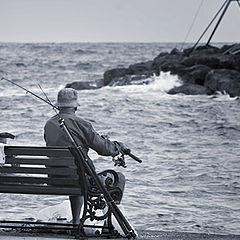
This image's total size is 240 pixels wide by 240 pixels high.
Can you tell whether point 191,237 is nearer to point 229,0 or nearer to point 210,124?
point 210,124

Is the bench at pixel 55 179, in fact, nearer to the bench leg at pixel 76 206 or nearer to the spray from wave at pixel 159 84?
the bench leg at pixel 76 206

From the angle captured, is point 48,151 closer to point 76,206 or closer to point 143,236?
point 76,206

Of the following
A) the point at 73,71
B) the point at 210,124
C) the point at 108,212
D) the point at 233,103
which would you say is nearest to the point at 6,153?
→ the point at 108,212

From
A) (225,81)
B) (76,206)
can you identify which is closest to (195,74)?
(225,81)

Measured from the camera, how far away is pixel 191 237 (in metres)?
6.28

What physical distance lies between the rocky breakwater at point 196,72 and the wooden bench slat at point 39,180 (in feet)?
79.0

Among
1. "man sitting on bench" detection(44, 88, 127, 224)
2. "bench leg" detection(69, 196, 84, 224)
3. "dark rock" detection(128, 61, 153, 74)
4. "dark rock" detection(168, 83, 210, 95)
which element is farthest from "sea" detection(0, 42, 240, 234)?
"dark rock" detection(128, 61, 153, 74)

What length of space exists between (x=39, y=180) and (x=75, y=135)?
45 centimetres

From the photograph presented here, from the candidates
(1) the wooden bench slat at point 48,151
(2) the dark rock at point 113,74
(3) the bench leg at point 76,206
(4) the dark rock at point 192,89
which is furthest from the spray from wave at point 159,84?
(1) the wooden bench slat at point 48,151

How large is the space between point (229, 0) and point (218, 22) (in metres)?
1.51

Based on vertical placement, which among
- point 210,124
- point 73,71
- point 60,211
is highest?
point 60,211

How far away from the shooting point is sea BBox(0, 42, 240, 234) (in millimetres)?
9086

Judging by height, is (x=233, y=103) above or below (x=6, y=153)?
below

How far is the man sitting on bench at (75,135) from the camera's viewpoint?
230 inches
